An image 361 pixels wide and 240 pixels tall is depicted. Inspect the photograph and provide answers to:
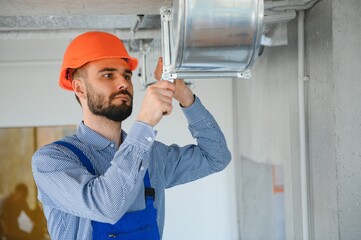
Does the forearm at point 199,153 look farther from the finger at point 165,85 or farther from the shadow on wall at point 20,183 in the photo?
the shadow on wall at point 20,183

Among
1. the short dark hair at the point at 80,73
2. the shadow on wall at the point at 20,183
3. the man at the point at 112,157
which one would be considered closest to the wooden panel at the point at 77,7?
the man at the point at 112,157

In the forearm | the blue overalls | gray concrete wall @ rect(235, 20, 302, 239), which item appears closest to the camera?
the blue overalls

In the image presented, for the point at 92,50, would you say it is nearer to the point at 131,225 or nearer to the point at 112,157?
the point at 112,157

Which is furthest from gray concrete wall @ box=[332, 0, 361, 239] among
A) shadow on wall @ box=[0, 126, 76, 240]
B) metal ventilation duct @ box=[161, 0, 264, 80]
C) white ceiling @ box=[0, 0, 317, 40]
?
shadow on wall @ box=[0, 126, 76, 240]

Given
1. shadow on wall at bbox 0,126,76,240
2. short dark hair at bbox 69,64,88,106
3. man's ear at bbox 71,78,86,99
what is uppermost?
short dark hair at bbox 69,64,88,106

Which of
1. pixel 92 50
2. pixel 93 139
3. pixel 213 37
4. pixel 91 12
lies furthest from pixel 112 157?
pixel 91 12

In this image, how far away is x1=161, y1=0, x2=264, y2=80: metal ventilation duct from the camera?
39.3 inches

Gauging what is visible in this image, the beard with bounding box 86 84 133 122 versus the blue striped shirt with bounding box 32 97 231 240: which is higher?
the beard with bounding box 86 84 133 122

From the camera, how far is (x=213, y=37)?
1014 mm

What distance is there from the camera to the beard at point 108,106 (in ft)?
4.16

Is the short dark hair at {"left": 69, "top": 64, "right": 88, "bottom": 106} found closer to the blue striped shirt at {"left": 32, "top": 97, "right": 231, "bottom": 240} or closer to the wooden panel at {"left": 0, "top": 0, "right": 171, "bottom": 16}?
the blue striped shirt at {"left": 32, "top": 97, "right": 231, "bottom": 240}

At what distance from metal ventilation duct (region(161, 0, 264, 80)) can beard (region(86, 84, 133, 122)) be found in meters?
0.23

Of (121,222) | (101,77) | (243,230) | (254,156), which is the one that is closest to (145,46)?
(254,156)

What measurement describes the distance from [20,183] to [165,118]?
4.84ft
